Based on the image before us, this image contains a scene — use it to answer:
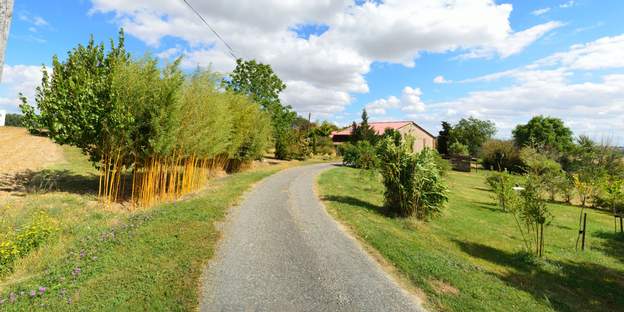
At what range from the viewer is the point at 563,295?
5.15m

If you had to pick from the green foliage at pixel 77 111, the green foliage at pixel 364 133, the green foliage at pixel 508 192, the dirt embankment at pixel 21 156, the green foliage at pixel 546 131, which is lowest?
the dirt embankment at pixel 21 156

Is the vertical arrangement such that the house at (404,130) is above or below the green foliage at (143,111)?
above

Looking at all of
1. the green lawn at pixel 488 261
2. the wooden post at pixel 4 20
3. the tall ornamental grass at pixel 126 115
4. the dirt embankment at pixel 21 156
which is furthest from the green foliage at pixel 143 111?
the wooden post at pixel 4 20

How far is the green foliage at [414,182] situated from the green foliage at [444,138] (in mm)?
40222

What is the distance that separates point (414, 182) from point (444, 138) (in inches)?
1641

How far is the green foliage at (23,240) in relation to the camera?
4676mm

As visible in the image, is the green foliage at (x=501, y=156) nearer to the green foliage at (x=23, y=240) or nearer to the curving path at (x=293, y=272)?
the curving path at (x=293, y=272)

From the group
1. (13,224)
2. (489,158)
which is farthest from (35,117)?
(489,158)

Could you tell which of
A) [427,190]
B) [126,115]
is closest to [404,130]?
[427,190]

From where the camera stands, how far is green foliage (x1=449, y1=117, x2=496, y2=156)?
4797 cm

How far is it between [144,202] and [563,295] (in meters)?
11.9

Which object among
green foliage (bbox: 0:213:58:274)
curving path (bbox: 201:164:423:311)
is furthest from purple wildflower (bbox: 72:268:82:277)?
curving path (bbox: 201:164:423:311)

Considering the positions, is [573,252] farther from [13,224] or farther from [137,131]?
[13,224]

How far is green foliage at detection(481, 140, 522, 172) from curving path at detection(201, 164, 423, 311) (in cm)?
2992
